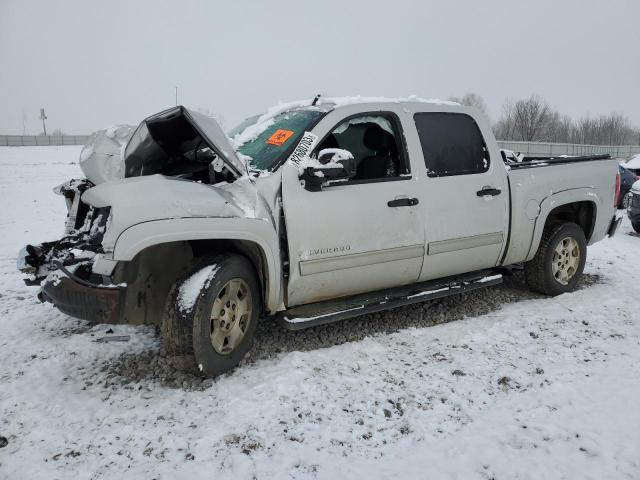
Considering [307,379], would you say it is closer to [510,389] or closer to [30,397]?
[510,389]

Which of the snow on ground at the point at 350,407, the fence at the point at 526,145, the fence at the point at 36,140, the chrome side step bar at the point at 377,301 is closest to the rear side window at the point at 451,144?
the chrome side step bar at the point at 377,301

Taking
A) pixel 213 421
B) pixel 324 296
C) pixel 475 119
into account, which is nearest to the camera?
pixel 213 421

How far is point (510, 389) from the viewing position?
3330 mm

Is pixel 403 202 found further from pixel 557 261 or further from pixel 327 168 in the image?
pixel 557 261

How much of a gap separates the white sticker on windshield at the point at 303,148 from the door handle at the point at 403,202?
74cm

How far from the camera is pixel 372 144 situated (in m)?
4.38

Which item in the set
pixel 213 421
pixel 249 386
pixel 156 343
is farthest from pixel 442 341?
pixel 156 343

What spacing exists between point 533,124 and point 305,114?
5640 cm

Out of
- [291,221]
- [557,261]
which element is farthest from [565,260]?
[291,221]

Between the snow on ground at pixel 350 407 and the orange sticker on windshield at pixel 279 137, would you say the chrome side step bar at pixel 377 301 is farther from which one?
the orange sticker on windshield at pixel 279 137

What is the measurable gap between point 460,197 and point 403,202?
24.8 inches

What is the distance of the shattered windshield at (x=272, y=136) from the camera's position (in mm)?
3760

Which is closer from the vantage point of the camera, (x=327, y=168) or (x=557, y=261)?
(x=327, y=168)

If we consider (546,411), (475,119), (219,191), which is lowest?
(546,411)
